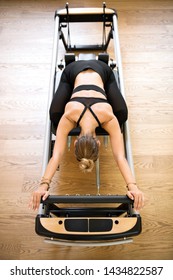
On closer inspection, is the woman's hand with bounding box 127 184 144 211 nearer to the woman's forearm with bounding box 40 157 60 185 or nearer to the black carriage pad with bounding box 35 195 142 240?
the black carriage pad with bounding box 35 195 142 240

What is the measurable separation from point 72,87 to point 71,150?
489 mm

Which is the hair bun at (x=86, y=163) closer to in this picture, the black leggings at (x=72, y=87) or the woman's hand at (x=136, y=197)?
the woman's hand at (x=136, y=197)

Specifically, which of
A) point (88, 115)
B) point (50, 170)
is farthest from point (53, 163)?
point (88, 115)

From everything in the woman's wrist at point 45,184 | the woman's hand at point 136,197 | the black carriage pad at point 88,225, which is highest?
the woman's wrist at point 45,184

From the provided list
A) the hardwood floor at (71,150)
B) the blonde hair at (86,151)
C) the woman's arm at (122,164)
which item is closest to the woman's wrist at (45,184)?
the blonde hair at (86,151)

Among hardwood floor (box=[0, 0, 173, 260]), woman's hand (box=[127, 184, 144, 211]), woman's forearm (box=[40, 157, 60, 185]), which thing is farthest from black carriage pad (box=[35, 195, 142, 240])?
hardwood floor (box=[0, 0, 173, 260])

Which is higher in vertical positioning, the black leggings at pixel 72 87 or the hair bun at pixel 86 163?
the black leggings at pixel 72 87

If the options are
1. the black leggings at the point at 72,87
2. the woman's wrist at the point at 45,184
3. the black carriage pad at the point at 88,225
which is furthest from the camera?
the black leggings at the point at 72,87

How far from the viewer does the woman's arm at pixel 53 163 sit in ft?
A: 4.25

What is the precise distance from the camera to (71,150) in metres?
2.09

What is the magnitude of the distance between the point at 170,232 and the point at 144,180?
38cm

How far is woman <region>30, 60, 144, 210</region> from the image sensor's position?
1.32 meters

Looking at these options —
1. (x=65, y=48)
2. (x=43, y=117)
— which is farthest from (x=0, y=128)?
(x=65, y=48)

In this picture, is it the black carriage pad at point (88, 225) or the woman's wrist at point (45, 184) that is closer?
the black carriage pad at point (88, 225)
